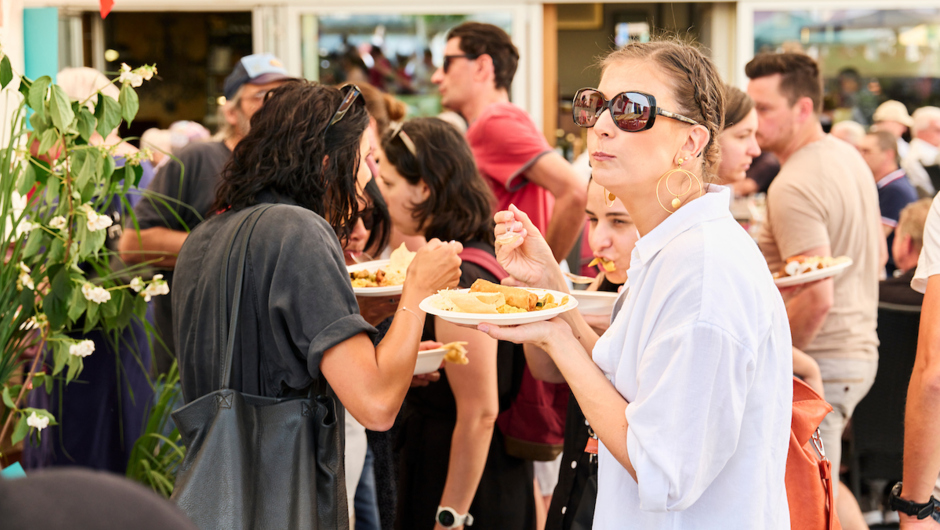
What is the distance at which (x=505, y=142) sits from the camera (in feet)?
11.7

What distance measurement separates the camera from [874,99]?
25.8ft

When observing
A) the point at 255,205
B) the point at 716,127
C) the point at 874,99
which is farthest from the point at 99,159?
the point at 874,99

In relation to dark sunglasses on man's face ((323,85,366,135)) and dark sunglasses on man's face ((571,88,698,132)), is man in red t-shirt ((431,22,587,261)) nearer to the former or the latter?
dark sunglasses on man's face ((323,85,366,135))

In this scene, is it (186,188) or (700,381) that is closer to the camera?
(700,381)

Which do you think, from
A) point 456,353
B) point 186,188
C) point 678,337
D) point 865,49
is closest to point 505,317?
point 678,337

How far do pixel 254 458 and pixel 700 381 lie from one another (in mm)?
900

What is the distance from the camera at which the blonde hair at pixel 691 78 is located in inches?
56.3

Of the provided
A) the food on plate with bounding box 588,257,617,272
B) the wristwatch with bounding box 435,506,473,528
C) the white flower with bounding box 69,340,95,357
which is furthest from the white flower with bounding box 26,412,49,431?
the food on plate with bounding box 588,257,617,272

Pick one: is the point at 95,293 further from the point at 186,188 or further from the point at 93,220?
the point at 186,188

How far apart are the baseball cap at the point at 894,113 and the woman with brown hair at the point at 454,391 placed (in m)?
6.25

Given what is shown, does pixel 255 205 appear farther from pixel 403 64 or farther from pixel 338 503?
pixel 403 64

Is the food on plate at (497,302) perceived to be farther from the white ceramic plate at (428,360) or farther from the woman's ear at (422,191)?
the woman's ear at (422,191)

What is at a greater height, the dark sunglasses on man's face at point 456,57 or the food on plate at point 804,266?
the dark sunglasses on man's face at point 456,57

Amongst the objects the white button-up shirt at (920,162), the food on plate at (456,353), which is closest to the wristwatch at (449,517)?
the food on plate at (456,353)
